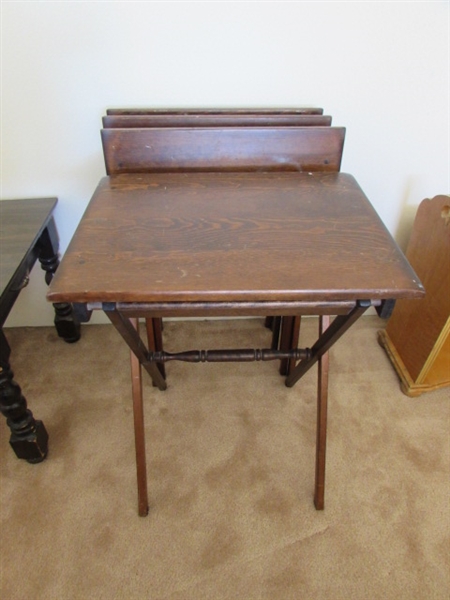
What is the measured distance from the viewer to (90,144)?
3.94 ft

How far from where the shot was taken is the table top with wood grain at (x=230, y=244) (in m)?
0.66

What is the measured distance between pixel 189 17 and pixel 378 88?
571mm

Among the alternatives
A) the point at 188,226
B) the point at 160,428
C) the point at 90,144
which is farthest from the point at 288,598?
the point at 90,144

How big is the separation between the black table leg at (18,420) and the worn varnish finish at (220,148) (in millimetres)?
545

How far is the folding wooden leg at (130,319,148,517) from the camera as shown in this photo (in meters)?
1.04

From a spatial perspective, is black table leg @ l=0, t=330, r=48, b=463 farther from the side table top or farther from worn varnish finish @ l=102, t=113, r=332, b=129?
worn varnish finish @ l=102, t=113, r=332, b=129

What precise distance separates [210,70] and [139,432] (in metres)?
1.02

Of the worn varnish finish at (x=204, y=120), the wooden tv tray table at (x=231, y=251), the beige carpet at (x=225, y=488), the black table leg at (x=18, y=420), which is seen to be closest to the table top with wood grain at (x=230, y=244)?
the wooden tv tray table at (x=231, y=251)

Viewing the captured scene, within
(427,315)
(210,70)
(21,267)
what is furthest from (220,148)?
(427,315)

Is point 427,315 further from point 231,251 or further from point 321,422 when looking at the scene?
point 231,251

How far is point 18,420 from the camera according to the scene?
1123 mm

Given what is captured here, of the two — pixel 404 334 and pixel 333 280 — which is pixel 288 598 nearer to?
pixel 333 280

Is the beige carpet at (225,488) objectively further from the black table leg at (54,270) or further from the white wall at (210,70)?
the white wall at (210,70)

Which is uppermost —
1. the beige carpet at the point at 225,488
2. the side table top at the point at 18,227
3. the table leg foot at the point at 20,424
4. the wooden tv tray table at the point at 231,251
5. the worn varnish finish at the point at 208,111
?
the worn varnish finish at the point at 208,111
